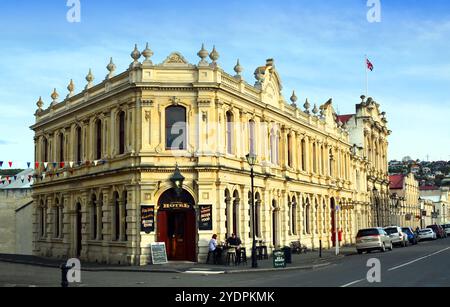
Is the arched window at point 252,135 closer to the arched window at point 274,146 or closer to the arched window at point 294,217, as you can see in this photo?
the arched window at point 274,146

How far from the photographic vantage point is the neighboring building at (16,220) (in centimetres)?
4666

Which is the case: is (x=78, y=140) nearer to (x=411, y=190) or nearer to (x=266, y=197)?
(x=266, y=197)

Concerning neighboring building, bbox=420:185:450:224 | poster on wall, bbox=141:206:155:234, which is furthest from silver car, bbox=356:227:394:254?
neighboring building, bbox=420:185:450:224

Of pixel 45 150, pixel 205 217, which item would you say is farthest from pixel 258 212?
pixel 45 150

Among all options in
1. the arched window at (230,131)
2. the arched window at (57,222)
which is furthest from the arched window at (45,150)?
the arched window at (230,131)

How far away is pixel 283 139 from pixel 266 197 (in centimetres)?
521

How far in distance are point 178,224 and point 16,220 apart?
2133cm

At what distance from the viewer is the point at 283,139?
136ft

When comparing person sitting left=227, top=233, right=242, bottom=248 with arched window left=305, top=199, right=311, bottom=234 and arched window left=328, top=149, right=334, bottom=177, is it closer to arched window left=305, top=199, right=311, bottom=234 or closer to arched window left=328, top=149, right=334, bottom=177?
arched window left=305, top=199, right=311, bottom=234

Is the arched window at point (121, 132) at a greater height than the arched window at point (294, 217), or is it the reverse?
the arched window at point (121, 132)

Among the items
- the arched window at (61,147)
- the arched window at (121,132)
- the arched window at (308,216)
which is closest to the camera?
the arched window at (121,132)

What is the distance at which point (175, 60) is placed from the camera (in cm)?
3225

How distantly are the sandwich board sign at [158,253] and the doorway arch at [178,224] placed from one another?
0.88 m

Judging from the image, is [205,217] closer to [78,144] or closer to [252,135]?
[252,135]
